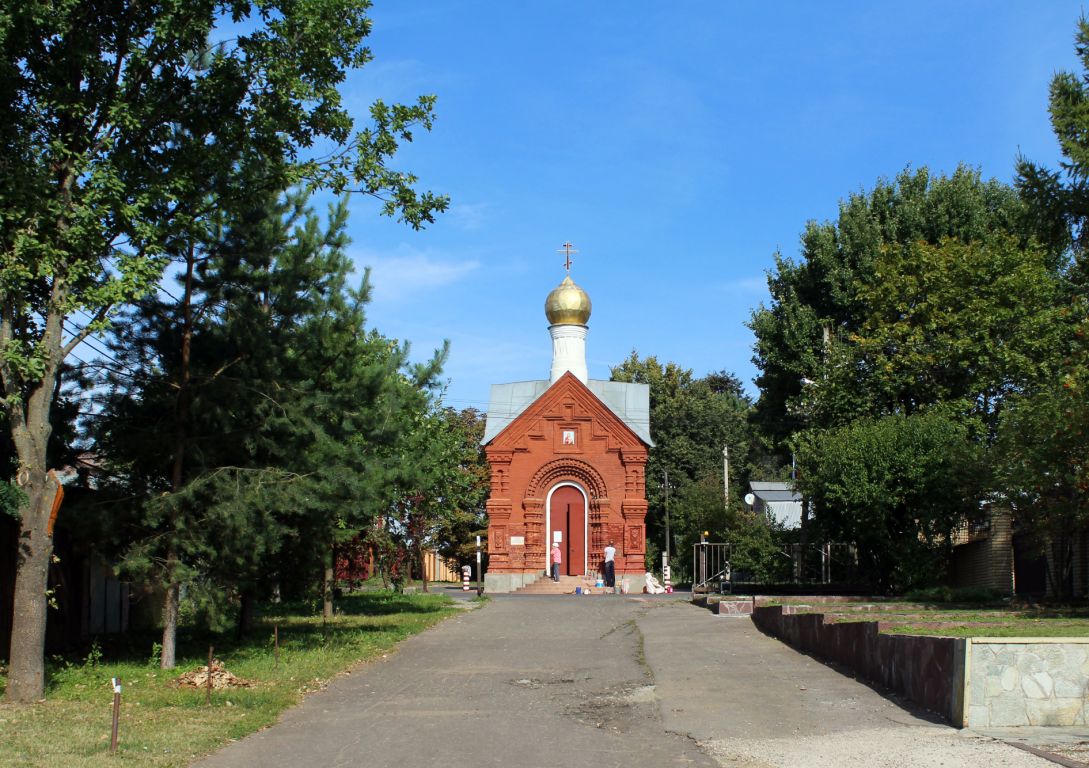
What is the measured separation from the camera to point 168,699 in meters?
12.9

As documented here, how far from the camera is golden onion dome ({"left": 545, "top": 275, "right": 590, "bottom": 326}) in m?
47.3

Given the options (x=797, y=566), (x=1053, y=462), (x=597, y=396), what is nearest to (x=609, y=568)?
(x=597, y=396)

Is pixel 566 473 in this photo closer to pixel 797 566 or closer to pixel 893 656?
pixel 797 566

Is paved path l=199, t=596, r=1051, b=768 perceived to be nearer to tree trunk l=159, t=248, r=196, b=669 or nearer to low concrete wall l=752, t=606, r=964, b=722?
low concrete wall l=752, t=606, r=964, b=722

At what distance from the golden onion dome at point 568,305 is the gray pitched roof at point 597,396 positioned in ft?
8.78

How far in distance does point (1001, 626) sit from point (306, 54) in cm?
1094

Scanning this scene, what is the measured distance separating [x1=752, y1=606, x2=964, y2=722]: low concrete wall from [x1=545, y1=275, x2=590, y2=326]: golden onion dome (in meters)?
30.2

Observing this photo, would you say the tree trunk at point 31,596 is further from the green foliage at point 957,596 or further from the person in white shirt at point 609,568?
the person in white shirt at point 609,568

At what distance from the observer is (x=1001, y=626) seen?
12.6m

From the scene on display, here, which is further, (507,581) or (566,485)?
(566,485)

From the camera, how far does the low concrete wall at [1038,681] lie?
1006cm

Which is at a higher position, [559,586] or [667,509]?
[667,509]

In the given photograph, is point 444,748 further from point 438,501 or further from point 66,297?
point 438,501

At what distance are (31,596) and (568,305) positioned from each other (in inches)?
1393
